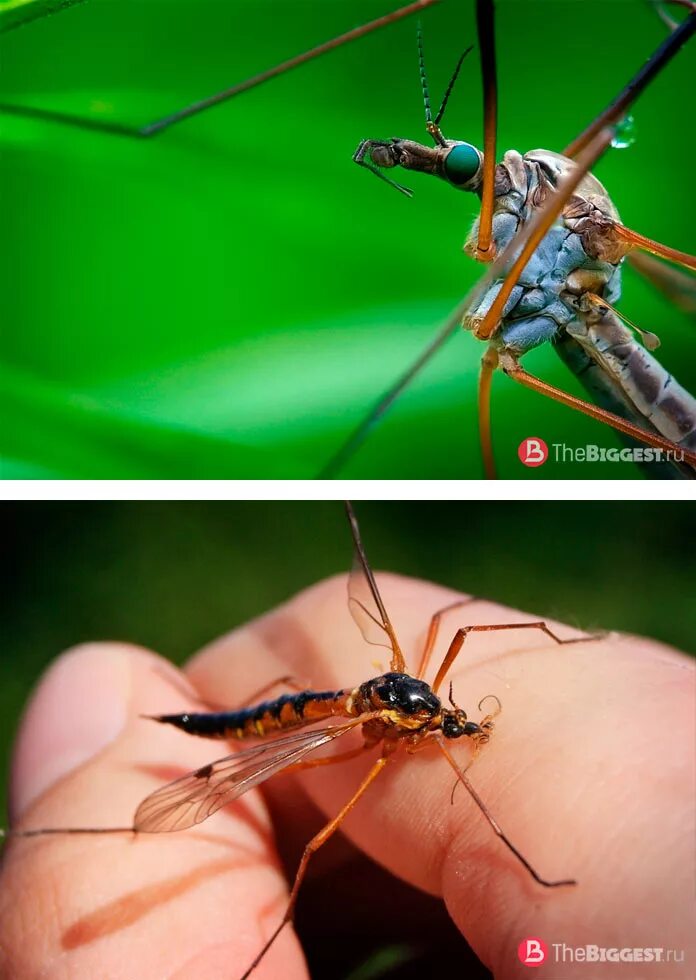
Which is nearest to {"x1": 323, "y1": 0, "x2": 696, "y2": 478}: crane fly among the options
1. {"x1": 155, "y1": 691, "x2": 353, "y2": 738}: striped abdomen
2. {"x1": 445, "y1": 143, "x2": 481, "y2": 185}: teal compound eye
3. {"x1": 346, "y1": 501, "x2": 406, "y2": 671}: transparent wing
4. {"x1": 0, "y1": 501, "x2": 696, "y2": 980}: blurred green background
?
{"x1": 445, "y1": 143, "x2": 481, "y2": 185}: teal compound eye

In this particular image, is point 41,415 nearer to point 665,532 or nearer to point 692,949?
point 665,532

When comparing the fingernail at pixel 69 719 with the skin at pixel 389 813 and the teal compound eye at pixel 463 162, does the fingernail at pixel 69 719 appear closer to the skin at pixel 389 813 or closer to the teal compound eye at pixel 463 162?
the skin at pixel 389 813

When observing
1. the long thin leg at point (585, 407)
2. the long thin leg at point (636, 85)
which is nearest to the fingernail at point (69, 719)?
the long thin leg at point (585, 407)

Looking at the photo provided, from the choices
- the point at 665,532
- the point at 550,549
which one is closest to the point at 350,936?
the point at 550,549

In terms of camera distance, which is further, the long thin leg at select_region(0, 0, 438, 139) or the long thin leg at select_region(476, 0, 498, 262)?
the long thin leg at select_region(0, 0, 438, 139)

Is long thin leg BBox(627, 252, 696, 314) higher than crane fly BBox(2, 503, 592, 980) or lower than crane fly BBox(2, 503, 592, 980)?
higher

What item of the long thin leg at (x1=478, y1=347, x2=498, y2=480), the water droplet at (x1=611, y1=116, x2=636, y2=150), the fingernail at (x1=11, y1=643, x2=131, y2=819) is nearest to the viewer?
the water droplet at (x1=611, y1=116, x2=636, y2=150)

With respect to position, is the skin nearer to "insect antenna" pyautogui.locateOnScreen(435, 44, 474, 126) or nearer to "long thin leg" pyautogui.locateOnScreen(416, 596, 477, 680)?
"long thin leg" pyautogui.locateOnScreen(416, 596, 477, 680)

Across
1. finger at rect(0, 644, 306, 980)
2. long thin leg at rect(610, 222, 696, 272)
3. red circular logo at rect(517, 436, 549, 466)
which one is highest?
long thin leg at rect(610, 222, 696, 272)
